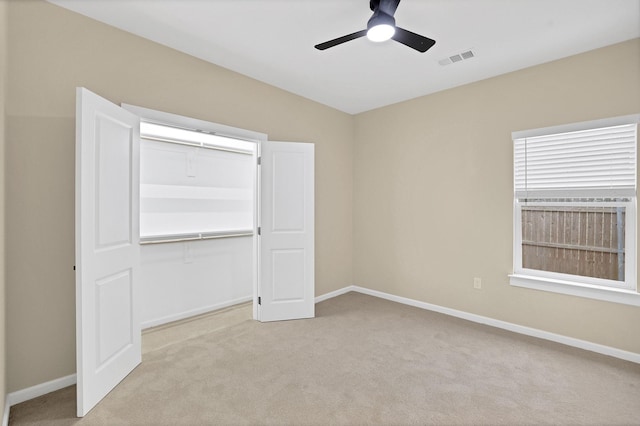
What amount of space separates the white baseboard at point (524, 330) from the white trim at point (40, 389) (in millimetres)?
3590

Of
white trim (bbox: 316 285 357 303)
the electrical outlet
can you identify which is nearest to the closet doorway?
white trim (bbox: 316 285 357 303)

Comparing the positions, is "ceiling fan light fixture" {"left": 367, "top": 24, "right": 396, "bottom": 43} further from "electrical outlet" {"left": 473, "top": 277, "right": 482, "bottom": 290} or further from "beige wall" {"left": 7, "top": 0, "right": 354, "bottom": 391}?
"electrical outlet" {"left": 473, "top": 277, "right": 482, "bottom": 290}

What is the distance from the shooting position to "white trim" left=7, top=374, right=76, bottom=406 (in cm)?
208

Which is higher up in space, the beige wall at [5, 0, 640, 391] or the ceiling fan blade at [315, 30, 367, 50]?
the ceiling fan blade at [315, 30, 367, 50]

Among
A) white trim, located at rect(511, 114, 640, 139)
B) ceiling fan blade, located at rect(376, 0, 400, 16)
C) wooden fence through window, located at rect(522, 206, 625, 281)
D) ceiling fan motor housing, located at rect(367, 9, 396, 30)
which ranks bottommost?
wooden fence through window, located at rect(522, 206, 625, 281)

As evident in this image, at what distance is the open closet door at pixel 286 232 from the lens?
11.8 feet

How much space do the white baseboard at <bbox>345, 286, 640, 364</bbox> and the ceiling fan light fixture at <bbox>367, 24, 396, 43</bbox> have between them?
3182 mm

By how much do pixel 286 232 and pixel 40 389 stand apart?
2422 millimetres

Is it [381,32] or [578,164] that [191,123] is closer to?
[381,32]

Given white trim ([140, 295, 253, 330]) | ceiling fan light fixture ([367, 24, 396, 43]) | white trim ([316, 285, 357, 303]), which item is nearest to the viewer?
ceiling fan light fixture ([367, 24, 396, 43])

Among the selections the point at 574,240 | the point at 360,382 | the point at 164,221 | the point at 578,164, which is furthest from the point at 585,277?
the point at 164,221

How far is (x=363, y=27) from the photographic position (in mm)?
2541

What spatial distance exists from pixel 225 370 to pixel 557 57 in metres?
4.23

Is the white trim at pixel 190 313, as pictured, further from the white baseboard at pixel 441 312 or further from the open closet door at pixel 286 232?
the open closet door at pixel 286 232
